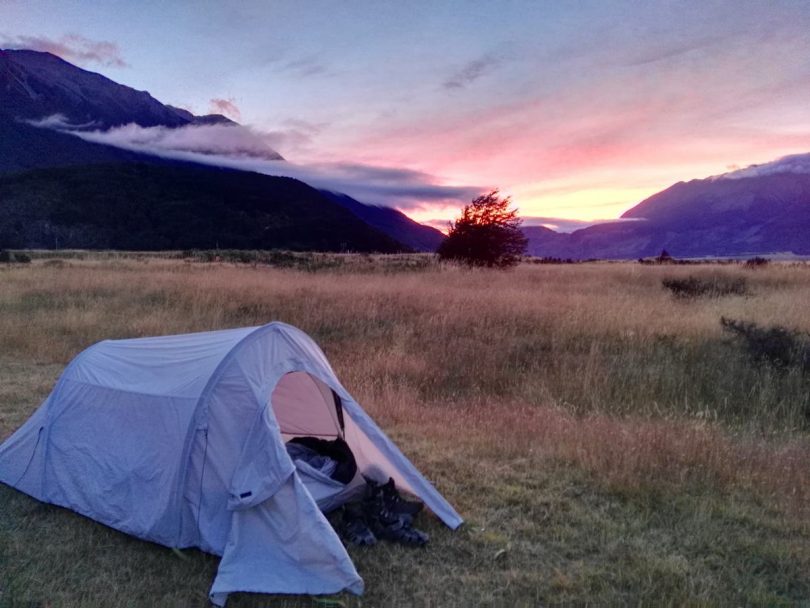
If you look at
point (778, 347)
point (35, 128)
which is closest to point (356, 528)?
point (778, 347)

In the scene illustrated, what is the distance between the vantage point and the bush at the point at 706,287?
58.5 ft

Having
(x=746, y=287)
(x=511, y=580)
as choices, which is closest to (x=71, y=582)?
(x=511, y=580)

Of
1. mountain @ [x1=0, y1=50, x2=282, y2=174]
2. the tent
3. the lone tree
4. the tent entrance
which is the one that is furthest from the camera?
mountain @ [x1=0, y1=50, x2=282, y2=174]

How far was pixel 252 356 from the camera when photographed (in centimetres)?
480

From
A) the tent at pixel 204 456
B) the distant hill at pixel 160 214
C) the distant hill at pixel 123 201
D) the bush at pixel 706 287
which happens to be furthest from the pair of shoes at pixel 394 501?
the distant hill at pixel 123 201

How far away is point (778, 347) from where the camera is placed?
912 cm

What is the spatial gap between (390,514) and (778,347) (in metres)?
7.29

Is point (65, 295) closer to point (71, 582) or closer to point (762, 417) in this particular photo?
point (71, 582)

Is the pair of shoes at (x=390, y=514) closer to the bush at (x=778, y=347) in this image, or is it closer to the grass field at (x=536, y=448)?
the grass field at (x=536, y=448)

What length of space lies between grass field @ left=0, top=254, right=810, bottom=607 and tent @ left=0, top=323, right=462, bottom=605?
18 cm

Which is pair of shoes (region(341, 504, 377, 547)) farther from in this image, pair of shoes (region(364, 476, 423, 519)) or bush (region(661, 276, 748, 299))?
bush (region(661, 276, 748, 299))

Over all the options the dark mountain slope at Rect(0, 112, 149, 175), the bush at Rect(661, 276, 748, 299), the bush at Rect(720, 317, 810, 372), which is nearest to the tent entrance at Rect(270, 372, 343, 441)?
the bush at Rect(720, 317, 810, 372)

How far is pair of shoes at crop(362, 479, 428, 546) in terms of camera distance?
464cm

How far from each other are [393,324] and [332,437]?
648cm
